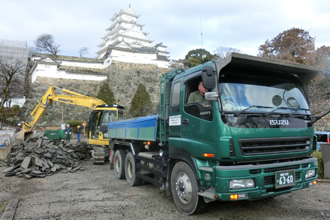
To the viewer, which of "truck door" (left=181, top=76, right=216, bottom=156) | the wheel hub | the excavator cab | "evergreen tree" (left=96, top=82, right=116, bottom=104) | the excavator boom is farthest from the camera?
"evergreen tree" (left=96, top=82, right=116, bottom=104)

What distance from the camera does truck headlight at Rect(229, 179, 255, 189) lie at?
12.1 feet

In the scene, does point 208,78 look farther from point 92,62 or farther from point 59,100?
point 92,62

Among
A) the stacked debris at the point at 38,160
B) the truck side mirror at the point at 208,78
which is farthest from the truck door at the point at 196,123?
the stacked debris at the point at 38,160

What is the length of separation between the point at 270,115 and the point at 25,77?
48051 mm

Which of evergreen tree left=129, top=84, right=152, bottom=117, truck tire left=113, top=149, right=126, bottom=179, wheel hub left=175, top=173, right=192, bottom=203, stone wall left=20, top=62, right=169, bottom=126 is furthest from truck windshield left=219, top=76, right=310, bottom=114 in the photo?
evergreen tree left=129, top=84, right=152, bottom=117

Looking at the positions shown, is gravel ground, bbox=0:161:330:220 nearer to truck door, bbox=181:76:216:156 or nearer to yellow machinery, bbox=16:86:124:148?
truck door, bbox=181:76:216:156

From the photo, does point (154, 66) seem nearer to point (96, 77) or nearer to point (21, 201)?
point (96, 77)

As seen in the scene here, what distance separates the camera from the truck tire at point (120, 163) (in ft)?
26.5

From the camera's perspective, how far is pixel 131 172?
7.38 metres

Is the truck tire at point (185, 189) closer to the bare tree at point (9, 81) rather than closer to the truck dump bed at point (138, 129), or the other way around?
the truck dump bed at point (138, 129)

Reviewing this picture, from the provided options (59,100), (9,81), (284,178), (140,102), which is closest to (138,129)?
(284,178)

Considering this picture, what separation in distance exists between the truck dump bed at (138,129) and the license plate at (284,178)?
2727mm

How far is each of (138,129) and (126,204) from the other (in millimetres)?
1971

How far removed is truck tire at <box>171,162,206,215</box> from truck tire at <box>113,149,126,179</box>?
3.55 metres
